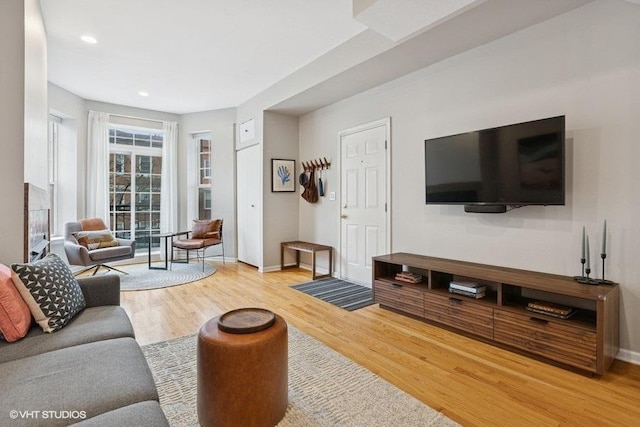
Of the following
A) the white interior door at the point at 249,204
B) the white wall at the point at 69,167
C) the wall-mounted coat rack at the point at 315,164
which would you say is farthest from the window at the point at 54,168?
the wall-mounted coat rack at the point at 315,164

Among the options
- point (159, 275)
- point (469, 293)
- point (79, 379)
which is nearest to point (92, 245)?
point (159, 275)

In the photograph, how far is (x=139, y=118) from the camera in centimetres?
577

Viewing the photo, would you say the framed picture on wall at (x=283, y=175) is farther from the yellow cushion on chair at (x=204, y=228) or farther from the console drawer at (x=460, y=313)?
the console drawer at (x=460, y=313)

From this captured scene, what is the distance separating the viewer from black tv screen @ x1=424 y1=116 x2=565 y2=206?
237cm

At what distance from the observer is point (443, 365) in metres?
2.21

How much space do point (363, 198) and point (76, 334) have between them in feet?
10.7

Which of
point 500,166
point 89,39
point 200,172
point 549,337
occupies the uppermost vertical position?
point 89,39

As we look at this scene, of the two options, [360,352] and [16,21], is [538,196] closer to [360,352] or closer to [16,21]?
[360,352]

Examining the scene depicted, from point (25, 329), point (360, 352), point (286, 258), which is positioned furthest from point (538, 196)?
point (286, 258)

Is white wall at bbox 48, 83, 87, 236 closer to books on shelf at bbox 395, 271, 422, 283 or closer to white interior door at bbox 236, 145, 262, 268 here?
white interior door at bbox 236, 145, 262, 268

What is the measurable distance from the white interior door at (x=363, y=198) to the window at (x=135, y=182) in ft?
11.9

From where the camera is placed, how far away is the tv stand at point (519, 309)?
6.66 ft

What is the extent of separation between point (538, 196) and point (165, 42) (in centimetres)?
383

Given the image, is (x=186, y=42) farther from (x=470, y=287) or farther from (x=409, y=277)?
(x=470, y=287)
